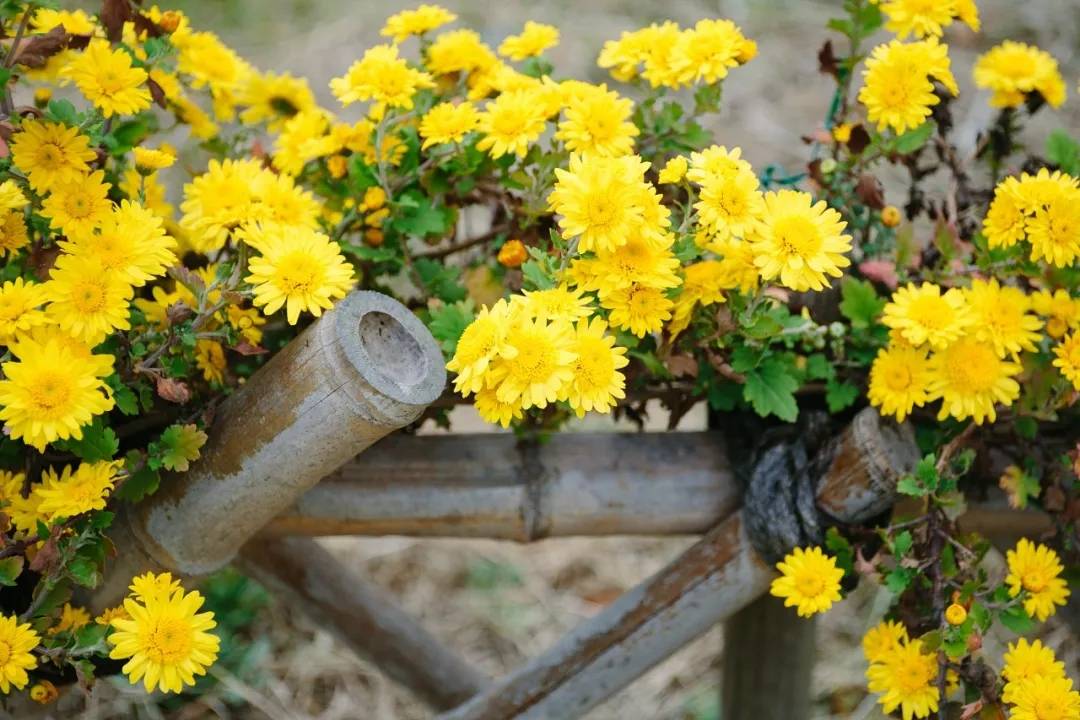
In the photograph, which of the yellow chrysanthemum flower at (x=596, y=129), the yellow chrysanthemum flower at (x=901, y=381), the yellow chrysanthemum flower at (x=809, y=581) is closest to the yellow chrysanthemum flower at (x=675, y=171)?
the yellow chrysanthemum flower at (x=596, y=129)

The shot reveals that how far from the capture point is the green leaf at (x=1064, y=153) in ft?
4.77

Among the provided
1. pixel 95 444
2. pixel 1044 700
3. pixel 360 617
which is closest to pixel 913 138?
pixel 1044 700

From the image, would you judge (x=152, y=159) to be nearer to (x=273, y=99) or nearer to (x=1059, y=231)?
(x=273, y=99)

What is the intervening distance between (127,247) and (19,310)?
0.11 metres

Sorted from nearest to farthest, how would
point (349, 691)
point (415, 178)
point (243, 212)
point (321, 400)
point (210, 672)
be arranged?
point (321, 400) → point (243, 212) → point (415, 178) → point (210, 672) → point (349, 691)

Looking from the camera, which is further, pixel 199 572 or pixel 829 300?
pixel 829 300

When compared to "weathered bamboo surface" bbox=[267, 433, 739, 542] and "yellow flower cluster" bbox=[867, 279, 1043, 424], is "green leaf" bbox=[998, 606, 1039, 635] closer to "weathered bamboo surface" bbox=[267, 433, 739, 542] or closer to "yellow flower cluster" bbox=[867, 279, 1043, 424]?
"yellow flower cluster" bbox=[867, 279, 1043, 424]

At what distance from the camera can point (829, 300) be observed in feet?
4.66

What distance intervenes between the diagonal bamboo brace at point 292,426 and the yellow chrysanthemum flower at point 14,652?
0.65 ft

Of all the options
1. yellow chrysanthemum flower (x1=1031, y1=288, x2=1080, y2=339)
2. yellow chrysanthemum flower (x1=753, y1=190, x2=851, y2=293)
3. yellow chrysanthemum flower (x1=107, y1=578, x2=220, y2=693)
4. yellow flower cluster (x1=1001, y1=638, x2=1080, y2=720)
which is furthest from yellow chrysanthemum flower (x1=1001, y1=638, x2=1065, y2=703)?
yellow chrysanthemum flower (x1=107, y1=578, x2=220, y2=693)

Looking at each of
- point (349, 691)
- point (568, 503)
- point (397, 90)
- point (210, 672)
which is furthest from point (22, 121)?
point (349, 691)

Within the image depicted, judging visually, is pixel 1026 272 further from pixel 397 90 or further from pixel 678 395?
pixel 397 90

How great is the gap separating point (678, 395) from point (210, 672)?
1.33 metres

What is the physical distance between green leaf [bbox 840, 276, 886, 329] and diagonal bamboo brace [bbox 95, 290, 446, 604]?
1.74ft
